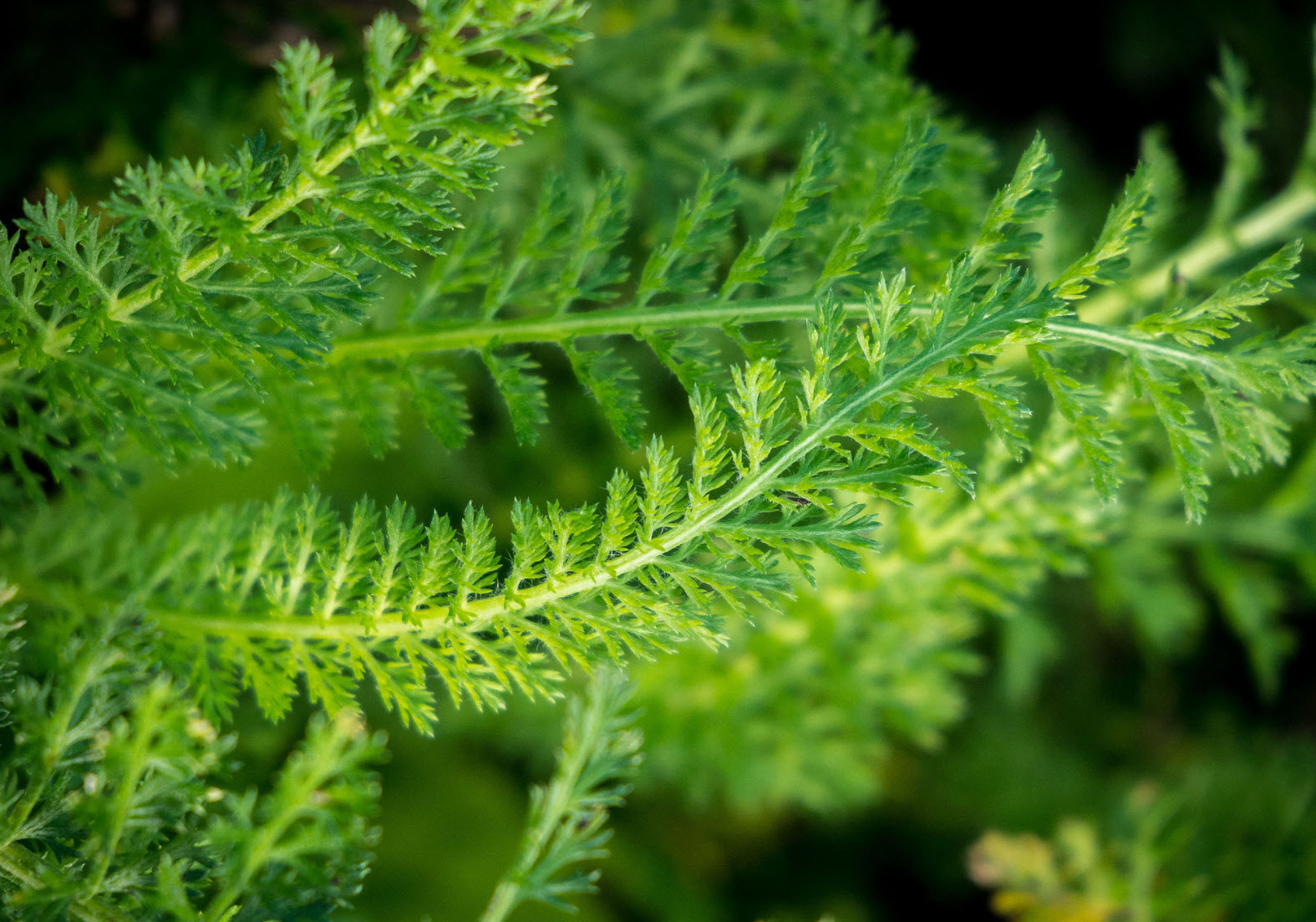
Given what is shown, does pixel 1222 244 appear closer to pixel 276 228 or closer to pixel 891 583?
pixel 891 583

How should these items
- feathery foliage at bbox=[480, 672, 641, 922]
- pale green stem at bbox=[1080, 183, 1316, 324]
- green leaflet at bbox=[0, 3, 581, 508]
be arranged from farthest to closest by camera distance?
pale green stem at bbox=[1080, 183, 1316, 324], feathery foliage at bbox=[480, 672, 641, 922], green leaflet at bbox=[0, 3, 581, 508]

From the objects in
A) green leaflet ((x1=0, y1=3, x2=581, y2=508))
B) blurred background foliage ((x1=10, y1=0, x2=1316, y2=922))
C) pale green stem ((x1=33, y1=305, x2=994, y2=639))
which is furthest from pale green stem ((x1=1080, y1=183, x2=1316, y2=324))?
green leaflet ((x1=0, y1=3, x2=581, y2=508))

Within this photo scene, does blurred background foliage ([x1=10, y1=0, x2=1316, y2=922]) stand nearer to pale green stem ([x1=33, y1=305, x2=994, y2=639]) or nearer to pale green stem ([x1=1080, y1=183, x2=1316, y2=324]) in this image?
pale green stem ([x1=1080, y1=183, x2=1316, y2=324])

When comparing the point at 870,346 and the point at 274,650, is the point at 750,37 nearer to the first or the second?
the point at 870,346

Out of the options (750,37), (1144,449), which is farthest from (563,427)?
(1144,449)

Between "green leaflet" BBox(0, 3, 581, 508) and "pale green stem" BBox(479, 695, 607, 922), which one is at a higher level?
"green leaflet" BBox(0, 3, 581, 508)

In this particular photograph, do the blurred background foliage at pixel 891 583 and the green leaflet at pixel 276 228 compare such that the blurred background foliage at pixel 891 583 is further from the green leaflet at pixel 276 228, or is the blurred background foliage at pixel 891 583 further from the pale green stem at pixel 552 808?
the pale green stem at pixel 552 808

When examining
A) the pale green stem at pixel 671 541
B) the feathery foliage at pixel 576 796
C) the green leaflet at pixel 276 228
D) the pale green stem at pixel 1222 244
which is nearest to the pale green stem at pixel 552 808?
the feathery foliage at pixel 576 796

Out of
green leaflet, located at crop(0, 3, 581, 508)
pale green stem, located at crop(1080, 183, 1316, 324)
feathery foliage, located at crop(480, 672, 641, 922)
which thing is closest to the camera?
green leaflet, located at crop(0, 3, 581, 508)
